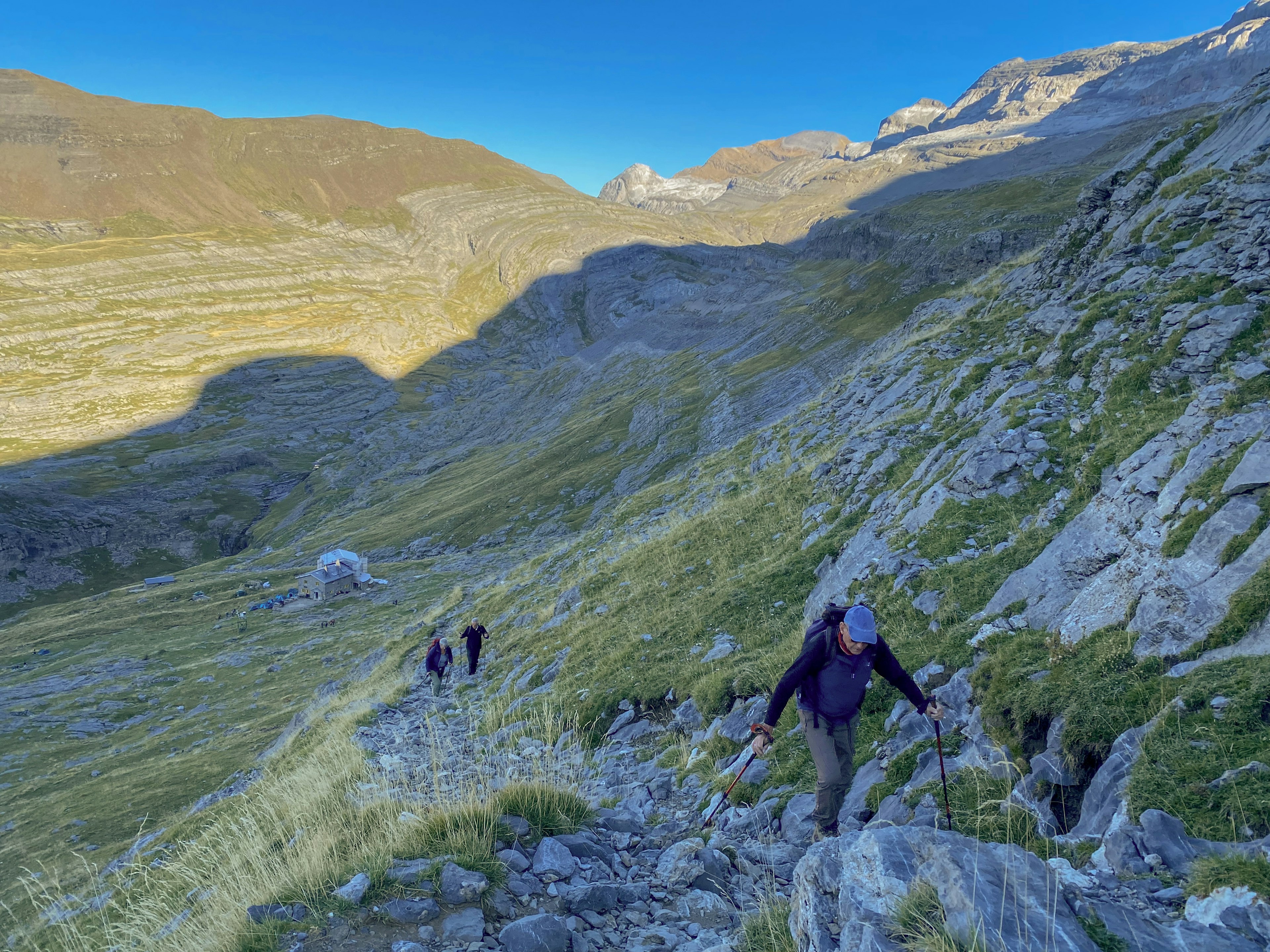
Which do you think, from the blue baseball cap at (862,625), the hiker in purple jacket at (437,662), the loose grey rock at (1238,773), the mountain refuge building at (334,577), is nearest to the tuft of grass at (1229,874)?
the loose grey rock at (1238,773)

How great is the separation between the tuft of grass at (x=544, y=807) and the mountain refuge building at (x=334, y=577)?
5662cm

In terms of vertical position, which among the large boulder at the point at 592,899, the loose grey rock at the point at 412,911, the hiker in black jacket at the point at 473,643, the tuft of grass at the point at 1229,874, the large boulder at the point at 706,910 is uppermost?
the tuft of grass at the point at 1229,874

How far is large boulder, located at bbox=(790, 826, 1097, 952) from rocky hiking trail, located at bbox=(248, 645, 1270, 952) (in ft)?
0.05

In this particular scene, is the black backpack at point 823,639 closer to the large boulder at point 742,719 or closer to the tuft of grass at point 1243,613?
the large boulder at point 742,719

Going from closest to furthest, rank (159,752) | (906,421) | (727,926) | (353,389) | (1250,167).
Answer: (727,926)
(1250,167)
(906,421)
(159,752)
(353,389)

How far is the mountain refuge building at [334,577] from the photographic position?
57.7 m

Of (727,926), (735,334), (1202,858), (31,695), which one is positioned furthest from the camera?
(735,334)

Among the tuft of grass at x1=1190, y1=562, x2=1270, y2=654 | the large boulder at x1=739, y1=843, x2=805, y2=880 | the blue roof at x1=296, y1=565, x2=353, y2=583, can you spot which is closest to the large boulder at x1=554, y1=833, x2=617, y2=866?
the large boulder at x1=739, y1=843, x2=805, y2=880

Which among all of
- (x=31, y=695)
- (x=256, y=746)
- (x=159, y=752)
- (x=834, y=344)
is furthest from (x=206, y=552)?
(x=834, y=344)

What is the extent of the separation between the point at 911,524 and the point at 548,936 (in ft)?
36.6

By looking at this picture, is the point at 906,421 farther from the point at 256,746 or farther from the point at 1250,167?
the point at 256,746

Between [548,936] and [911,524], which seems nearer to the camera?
[548,936]

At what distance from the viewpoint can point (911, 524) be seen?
1384 centimetres

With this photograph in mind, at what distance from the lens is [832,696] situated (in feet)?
24.6
